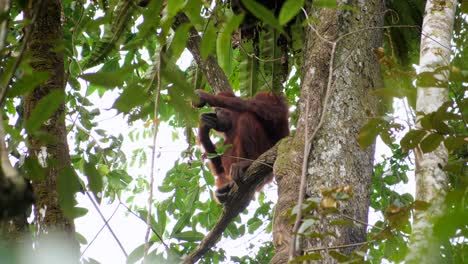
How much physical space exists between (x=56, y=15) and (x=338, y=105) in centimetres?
161

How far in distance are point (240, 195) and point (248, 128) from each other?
4.24 ft

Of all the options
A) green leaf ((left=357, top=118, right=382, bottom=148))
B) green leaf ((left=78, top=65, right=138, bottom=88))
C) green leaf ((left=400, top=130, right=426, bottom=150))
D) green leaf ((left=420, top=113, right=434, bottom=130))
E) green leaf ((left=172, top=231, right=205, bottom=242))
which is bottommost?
green leaf ((left=78, top=65, right=138, bottom=88))

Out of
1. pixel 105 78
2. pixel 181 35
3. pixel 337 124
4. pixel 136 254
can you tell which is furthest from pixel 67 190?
pixel 337 124

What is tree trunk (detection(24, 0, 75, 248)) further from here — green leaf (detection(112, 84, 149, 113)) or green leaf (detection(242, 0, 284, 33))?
green leaf (detection(242, 0, 284, 33))

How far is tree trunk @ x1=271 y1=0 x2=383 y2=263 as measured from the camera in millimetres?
3184

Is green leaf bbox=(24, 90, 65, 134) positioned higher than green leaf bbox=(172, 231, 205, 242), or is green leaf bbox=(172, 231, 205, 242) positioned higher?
green leaf bbox=(172, 231, 205, 242)

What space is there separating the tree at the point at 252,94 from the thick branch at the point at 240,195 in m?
0.02

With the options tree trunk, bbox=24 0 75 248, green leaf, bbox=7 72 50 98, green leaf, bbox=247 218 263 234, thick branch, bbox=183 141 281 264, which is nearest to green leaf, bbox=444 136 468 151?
tree trunk, bbox=24 0 75 248

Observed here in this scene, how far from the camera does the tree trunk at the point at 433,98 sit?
2498mm

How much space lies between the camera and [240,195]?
5105mm

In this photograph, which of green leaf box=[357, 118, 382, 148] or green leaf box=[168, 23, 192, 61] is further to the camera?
green leaf box=[357, 118, 382, 148]

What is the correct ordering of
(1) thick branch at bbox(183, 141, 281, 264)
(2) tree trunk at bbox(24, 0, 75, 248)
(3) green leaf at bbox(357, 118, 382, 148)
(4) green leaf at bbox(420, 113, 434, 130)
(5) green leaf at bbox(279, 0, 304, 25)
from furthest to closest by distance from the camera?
1. (1) thick branch at bbox(183, 141, 281, 264)
2. (3) green leaf at bbox(357, 118, 382, 148)
3. (2) tree trunk at bbox(24, 0, 75, 248)
4. (4) green leaf at bbox(420, 113, 434, 130)
5. (5) green leaf at bbox(279, 0, 304, 25)

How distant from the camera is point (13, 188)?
4.02ft

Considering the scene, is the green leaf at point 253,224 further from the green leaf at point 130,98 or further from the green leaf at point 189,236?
the green leaf at point 130,98
